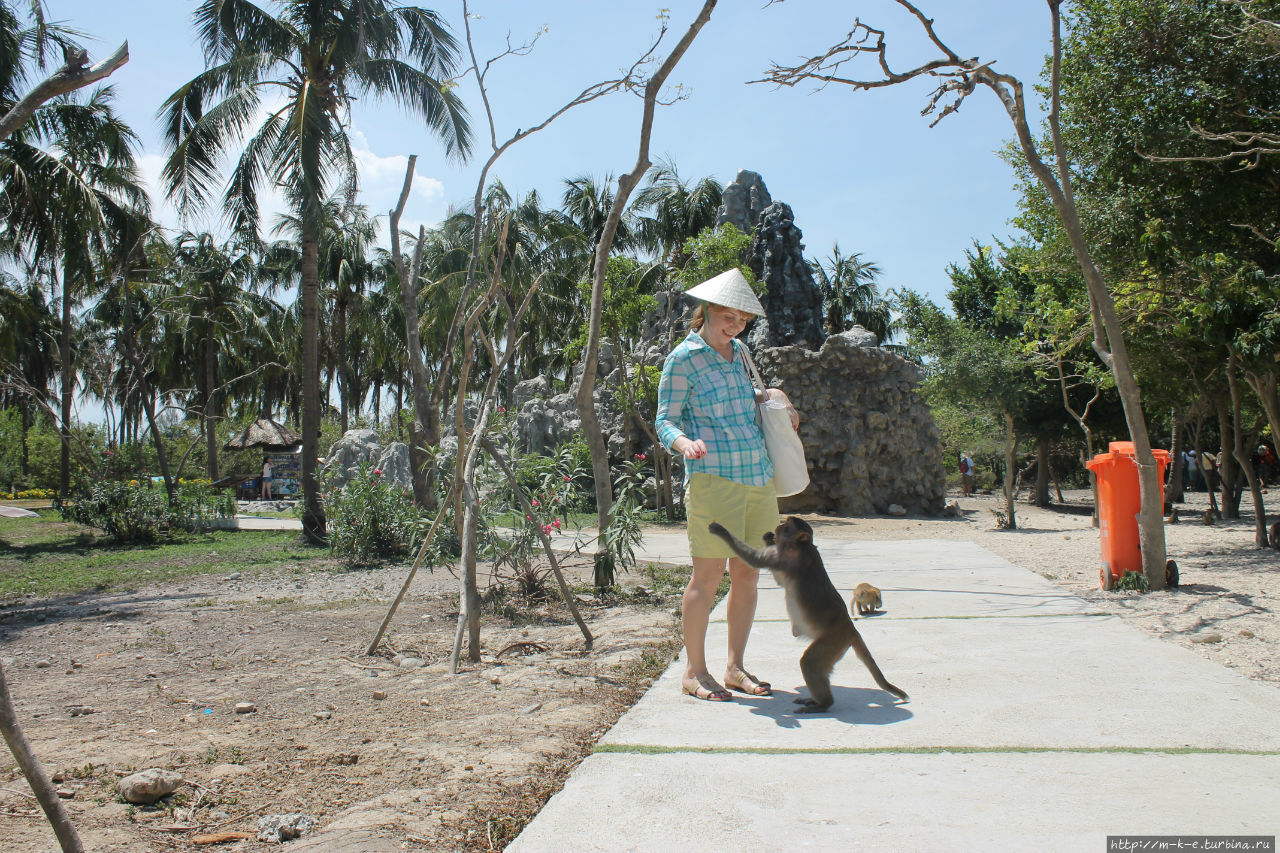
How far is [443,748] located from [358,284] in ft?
101

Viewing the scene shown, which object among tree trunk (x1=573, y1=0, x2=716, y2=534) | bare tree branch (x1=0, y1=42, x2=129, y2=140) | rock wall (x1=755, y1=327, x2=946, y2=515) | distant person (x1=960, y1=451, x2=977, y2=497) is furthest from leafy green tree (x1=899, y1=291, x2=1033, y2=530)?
bare tree branch (x1=0, y1=42, x2=129, y2=140)

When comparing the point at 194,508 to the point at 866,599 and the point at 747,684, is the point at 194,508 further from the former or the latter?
the point at 747,684

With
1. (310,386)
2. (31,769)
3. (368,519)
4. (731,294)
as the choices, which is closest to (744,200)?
(310,386)

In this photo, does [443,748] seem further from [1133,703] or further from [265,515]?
[265,515]

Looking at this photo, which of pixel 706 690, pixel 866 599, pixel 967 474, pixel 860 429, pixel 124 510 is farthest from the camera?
pixel 967 474

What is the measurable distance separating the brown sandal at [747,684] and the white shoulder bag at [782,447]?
84cm

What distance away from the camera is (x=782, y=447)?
3.81m

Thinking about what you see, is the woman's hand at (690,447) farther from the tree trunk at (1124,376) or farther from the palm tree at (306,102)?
the palm tree at (306,102)

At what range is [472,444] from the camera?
16.9 ft

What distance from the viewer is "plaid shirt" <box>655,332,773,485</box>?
3691 mm

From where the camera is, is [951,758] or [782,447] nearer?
[951,758]

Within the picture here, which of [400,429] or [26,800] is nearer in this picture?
[26,800]

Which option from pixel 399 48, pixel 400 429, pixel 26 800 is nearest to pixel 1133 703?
pixel 26 800

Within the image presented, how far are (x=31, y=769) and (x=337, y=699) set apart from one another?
2344 mm
